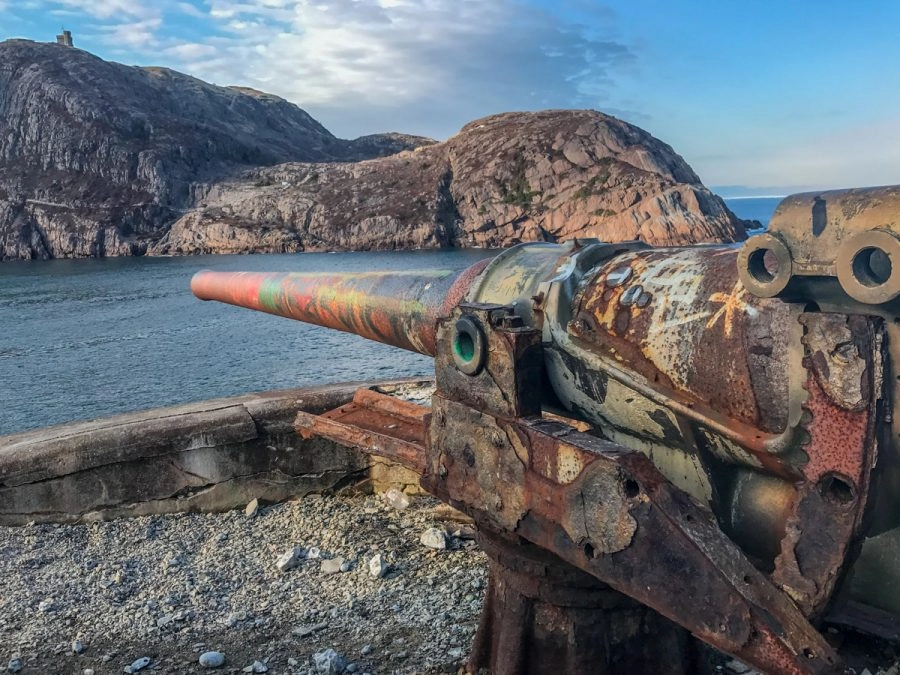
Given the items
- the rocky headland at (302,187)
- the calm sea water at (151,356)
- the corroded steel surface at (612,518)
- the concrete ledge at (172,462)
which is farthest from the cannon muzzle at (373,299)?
the rocky headland at (302,187)

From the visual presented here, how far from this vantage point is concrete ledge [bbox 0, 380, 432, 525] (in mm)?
4410

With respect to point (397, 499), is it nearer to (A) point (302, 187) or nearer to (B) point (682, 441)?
(B) point (682, 441)

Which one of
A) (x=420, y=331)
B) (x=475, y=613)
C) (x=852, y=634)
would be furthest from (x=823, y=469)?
(x=475, y=613)

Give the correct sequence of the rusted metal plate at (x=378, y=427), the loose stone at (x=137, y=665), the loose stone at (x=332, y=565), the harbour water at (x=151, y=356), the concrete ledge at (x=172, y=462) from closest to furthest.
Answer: the rusted metal plate at (x=378, y=427), the loose stone at (x=137, y=665), the loose stone at (x=332, y=565), the concrete ledge at (x=172, y=462), the harbour water at (x=151, y=356)

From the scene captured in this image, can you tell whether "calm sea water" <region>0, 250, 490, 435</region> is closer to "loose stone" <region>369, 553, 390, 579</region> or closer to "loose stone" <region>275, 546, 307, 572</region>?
"loose stone" <region>275, 546, 307, 572</region>

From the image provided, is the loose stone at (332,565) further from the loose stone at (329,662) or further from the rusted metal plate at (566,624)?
the rusted metal plate at (566,624)

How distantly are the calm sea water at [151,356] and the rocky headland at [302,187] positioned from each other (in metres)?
40.7

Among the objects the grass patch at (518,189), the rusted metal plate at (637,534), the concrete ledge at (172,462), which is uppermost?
the grass patch at (518,189)

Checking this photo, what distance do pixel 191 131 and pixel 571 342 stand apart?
96159 millimetres

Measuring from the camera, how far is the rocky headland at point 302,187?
7044 centimetres

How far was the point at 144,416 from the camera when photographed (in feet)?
16.1

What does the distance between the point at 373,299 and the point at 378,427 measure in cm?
55

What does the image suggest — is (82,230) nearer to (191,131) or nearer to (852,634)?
(191,131)

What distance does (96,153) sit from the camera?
273ft
